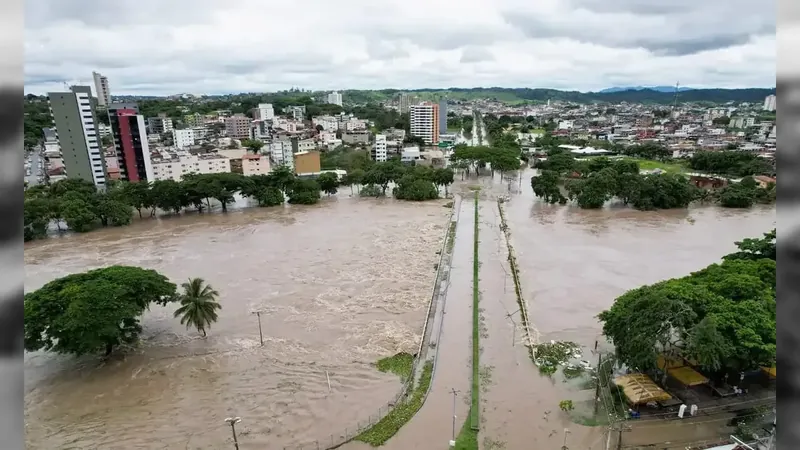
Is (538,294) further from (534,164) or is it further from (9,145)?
(534,164)

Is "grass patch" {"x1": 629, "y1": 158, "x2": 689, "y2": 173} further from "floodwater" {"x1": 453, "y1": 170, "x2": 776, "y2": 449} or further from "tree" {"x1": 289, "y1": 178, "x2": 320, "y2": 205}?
"tree" {"x1": 289, "y1": 178, "x2": 320, "y2": 205}

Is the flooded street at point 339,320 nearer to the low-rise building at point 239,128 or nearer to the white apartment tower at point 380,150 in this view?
the white apartment tower at point 380,150

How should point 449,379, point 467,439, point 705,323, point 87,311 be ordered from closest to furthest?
point 467,439 → point 705,323 → point 87,311 → point 449,379

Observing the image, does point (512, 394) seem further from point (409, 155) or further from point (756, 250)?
point (409, 155)

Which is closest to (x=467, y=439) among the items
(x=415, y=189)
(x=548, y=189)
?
(x=415, y=189)

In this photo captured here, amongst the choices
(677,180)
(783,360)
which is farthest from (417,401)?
(677,180)

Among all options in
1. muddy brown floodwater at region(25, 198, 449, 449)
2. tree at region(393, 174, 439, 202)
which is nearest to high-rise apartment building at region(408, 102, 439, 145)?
tree at region(393, 174, 439, 202)
